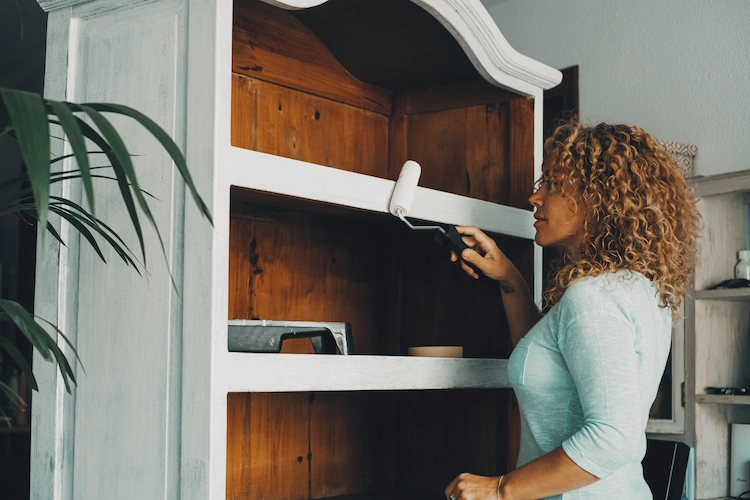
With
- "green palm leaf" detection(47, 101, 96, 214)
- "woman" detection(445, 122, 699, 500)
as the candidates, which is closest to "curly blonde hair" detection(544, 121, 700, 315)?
"woman" detection(445, 122, 699, 500)

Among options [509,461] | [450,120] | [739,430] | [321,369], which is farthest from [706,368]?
[321,369]

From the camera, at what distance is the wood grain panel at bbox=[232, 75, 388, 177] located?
2.18 m

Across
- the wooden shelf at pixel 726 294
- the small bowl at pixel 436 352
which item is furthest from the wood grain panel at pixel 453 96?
the wooden shelf at pixel 726 294

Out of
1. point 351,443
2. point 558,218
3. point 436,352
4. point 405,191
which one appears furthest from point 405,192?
point 351,443

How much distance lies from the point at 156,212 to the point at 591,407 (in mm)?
822

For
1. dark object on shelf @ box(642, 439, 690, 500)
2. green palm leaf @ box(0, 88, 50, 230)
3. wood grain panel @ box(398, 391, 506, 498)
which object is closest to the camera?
green palm leaf @ box(0, 88, 50, 230)

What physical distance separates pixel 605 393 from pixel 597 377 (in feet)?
0.10

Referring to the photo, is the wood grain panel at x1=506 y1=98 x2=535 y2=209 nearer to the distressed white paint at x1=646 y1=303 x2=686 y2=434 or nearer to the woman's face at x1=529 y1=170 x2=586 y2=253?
the woman's face at x1=529 y1=170 x2=586 y2=253

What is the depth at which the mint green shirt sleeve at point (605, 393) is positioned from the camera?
4.86 ft

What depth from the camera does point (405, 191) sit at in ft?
5.98

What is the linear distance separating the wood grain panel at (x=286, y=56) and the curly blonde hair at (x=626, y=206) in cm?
81

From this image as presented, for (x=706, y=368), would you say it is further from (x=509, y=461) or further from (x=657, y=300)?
(x=657, y=300)

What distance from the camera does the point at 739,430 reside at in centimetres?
263

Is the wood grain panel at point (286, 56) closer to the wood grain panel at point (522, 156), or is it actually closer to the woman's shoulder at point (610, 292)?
the wood grain panel at point (522, 156)
